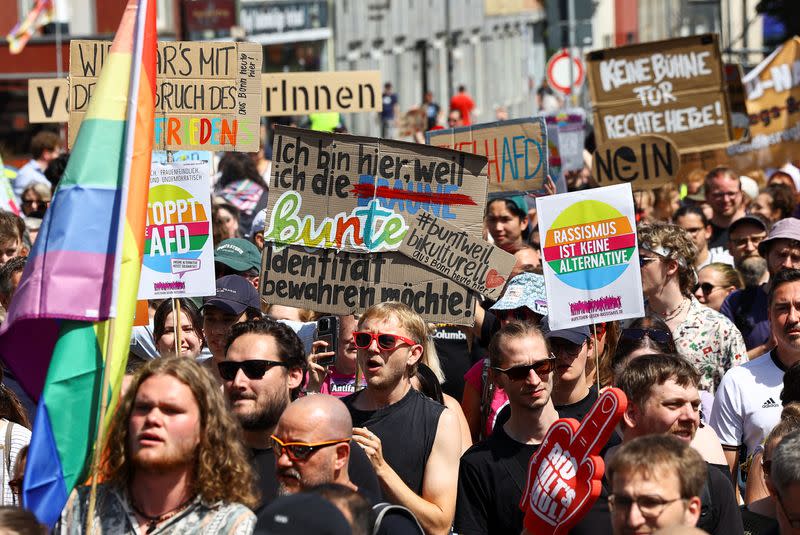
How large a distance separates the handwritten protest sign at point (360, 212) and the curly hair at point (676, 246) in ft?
3.43

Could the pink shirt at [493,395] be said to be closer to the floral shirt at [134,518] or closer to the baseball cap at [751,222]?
the floral shirt at [134,518]

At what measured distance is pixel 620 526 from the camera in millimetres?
4445

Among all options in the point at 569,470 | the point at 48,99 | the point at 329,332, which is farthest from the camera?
the point at 48,99

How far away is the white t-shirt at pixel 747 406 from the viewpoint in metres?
6.61

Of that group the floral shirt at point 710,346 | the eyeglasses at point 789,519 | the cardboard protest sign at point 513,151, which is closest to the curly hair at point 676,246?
the floral shirt at point 710,346

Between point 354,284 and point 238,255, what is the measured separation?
1.42m

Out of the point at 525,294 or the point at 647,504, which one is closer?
the point at 647,504

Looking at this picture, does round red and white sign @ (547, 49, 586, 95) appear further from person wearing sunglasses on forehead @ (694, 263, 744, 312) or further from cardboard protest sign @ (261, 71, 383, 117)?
person wearing sunglasses on forehead @ (694, 263, 744, 312)

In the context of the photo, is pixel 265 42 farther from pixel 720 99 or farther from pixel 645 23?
pixel 645 23

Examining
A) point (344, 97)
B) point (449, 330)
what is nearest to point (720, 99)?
point (344, 97)

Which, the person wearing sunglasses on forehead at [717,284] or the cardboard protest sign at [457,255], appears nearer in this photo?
the cardboard protest sign at [457,255]

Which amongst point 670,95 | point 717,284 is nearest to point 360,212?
point 717,284

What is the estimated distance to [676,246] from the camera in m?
8.06

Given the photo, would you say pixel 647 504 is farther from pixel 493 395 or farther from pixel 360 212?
pixel 360 212
